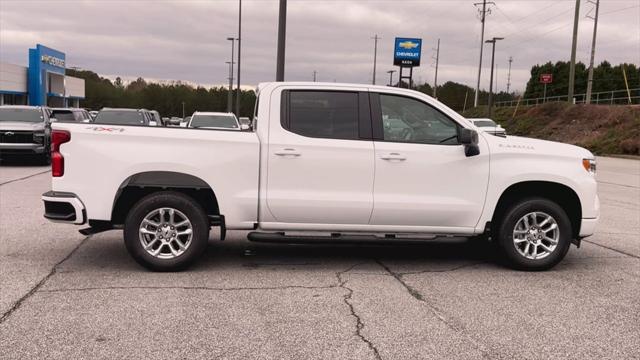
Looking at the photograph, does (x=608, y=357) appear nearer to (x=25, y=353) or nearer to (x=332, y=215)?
(x=332, y=215)

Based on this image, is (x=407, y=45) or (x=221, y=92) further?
(x=221, y=92)

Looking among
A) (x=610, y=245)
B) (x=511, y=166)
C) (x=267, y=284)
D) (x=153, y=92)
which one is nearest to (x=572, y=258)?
(x=610, y=245)

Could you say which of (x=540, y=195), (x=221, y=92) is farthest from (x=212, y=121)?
(x=221, y=92)

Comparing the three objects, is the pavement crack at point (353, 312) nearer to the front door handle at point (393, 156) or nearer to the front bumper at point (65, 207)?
the front door handle at point (393, 156)

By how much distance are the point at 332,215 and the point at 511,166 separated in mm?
1981

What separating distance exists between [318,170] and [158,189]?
1.66 m

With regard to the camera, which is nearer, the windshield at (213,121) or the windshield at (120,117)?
the windshield at (120,117)

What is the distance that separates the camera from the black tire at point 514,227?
6.68m

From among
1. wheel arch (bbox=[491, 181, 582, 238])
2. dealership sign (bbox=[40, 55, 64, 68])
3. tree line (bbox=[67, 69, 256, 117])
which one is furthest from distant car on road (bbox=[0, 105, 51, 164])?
tree line (bbox=[67, 69, 256, 117])

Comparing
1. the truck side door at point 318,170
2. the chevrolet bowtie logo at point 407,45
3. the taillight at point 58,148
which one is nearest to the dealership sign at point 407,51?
the chevrolet bowtie logo at point 407,45

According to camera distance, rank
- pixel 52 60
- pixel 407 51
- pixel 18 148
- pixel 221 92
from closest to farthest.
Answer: pixel 18 148, pixel 407 51, pixel 52 60, pixel 221 92

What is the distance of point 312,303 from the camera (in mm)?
5410

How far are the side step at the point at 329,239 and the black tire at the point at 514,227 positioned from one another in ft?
2.85

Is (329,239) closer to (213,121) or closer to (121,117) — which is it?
(213,121)
